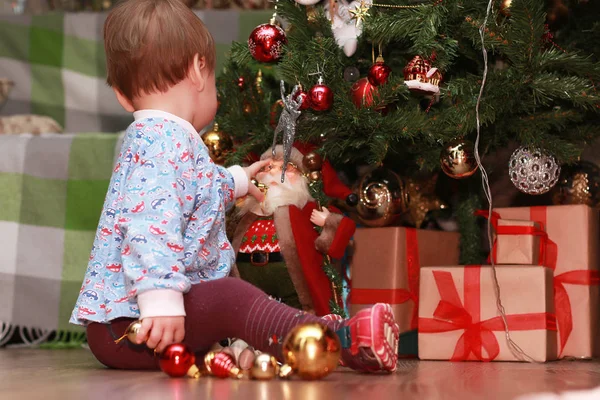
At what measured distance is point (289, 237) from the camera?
1.52 meters

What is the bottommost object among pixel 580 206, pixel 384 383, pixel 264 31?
pixel 384 383

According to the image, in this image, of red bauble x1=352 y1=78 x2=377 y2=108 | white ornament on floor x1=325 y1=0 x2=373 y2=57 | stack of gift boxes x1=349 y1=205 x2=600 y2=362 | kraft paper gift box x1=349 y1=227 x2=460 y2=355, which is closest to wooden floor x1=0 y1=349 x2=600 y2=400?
stack of gift boxes x1=349 y1=205 x2=600 y2=362

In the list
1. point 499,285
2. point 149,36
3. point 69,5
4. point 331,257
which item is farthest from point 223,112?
point 69,5

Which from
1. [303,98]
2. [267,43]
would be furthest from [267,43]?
[303,98]

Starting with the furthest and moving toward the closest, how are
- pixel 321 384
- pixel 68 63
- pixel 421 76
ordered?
pixel 68 63, pixel 421 76, pixel 321 384

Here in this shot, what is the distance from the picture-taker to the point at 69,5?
2824mm

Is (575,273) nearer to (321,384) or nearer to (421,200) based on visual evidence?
(421,200)

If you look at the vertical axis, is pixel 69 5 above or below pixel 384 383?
above

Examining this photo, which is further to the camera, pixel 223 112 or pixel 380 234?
pixel 223 112

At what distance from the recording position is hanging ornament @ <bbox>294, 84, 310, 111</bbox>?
1.49 m

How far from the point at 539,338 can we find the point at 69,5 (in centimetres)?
204

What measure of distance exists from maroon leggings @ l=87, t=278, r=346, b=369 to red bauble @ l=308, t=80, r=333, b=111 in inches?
15.9

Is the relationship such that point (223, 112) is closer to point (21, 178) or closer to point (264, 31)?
point (264, 31)

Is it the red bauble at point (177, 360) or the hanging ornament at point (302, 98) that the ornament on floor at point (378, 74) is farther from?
the red bauble at point (177, 360)
